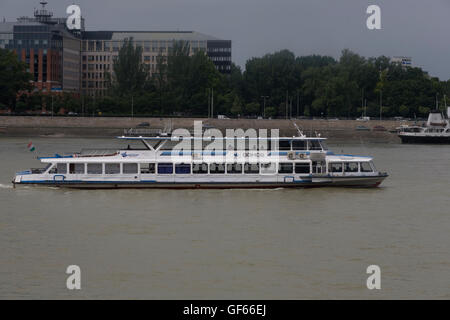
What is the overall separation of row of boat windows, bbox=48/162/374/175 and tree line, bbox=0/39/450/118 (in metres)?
84.8

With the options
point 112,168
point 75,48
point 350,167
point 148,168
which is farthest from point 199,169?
point 75,48

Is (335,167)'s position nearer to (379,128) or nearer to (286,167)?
(286,167)

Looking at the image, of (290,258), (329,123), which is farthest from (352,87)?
(290,258)

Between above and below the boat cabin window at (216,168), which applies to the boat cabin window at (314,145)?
above

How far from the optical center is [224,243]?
Result: 85.8 ft

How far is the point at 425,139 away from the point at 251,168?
67.1m

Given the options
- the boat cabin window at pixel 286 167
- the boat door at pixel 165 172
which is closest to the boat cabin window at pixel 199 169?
the boat door at pixel 165 172

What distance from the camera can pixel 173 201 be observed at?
116 feet

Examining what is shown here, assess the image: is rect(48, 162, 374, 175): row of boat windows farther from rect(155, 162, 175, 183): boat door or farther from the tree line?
the tree line

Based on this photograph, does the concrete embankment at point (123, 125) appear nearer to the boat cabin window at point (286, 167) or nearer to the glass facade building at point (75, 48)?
the glass facade building at point (75, 48)

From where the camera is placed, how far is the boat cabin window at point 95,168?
3841 centimetres

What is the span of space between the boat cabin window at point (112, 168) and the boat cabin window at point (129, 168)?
28cm
